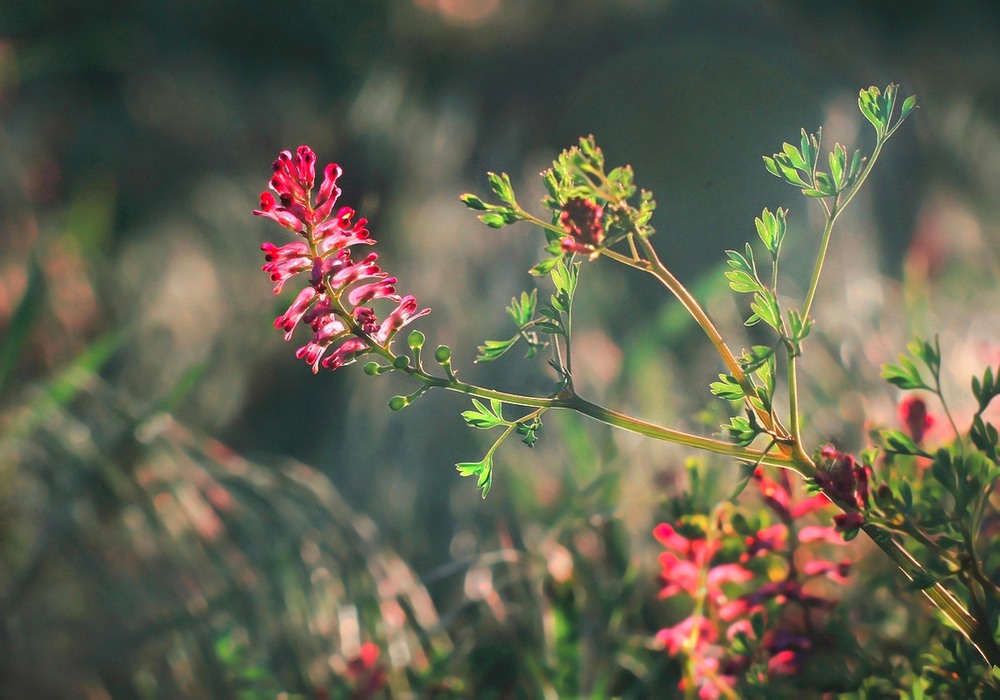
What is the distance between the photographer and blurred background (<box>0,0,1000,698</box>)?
59 cm

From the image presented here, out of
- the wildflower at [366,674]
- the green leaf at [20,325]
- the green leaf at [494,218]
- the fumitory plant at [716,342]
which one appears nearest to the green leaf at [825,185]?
the fumitory plant at [716,342]

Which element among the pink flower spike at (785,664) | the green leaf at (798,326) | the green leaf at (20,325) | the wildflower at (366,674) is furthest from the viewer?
the green leaf at (20,325)

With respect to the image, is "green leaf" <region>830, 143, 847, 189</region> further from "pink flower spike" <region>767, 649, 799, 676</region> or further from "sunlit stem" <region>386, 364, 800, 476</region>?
"pink flower spike" <region>767, 649, 799, 676</region>

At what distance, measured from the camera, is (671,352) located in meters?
0.87

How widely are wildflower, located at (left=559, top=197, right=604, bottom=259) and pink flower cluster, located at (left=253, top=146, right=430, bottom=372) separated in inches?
2.2

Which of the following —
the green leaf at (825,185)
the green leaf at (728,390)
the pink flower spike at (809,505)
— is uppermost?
the green leaf at (825,185)

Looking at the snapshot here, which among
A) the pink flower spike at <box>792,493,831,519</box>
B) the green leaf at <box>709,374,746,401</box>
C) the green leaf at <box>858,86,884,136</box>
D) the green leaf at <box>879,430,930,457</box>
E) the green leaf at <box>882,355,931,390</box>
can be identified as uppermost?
the green leaf at <box>858,86,884,136</box>

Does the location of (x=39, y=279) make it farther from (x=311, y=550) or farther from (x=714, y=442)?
(x=714, y=442)

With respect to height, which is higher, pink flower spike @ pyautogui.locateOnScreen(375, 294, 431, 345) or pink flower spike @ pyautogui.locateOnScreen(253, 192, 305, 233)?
pink flower spike @ pyautogui.locateOnScreen(253, 192, 305, 233)

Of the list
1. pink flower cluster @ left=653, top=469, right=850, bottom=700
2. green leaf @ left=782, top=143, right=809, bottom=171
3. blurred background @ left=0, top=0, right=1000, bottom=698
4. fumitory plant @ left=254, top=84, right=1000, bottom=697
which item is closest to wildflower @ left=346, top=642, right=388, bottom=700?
blurred background @ left=0, top=0, right=1000, bottom=698

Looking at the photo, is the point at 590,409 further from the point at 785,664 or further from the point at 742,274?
the point at 785,664

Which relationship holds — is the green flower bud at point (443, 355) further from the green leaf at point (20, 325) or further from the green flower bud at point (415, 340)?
the green leaf at point (20, 325)

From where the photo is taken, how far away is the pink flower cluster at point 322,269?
0.28 m

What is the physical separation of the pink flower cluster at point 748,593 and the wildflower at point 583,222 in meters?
0.15
